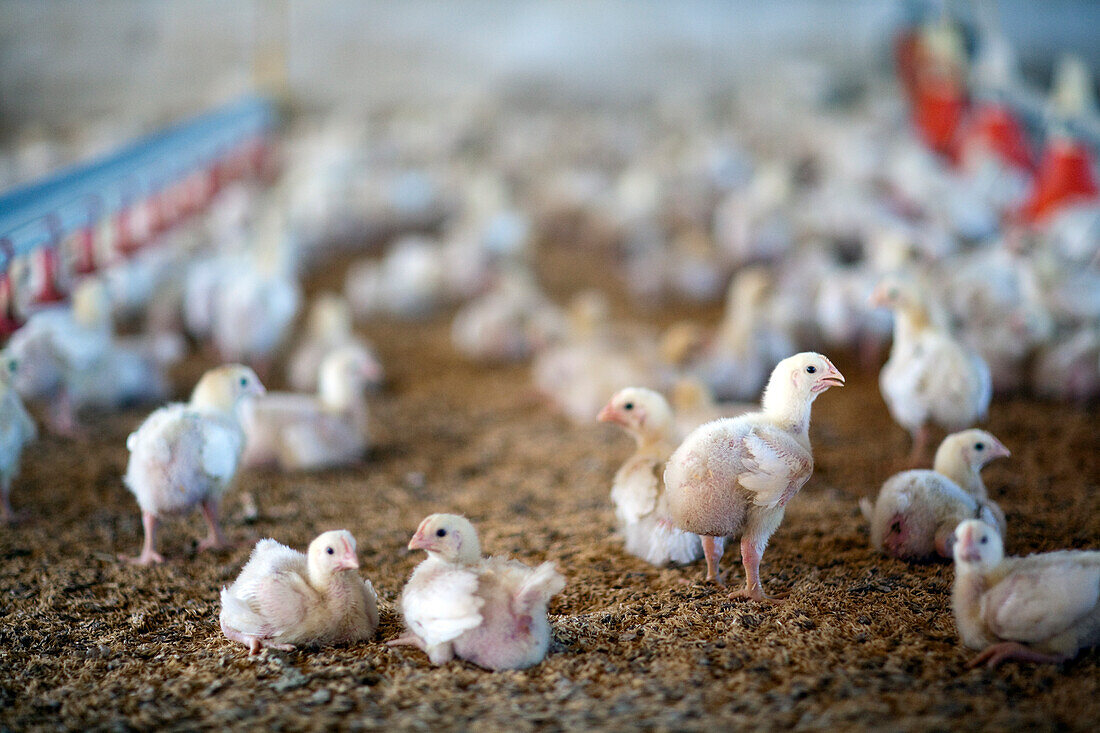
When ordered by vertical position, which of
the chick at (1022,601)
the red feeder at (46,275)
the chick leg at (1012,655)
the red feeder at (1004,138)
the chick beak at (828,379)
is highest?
the red feeder at (1004,138)

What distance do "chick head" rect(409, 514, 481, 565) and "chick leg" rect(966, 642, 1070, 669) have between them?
4.40 feet

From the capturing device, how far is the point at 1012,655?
88.4 inches

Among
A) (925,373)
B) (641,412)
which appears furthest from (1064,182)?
(641,412)

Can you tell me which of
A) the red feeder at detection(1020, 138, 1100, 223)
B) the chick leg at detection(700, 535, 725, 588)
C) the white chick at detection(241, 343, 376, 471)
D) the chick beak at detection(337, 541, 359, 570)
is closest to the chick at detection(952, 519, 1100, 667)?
the chick leg at detection(700, 535, 725, 588)

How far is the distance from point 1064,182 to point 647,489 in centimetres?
547

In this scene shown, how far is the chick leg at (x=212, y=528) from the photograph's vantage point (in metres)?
3.19

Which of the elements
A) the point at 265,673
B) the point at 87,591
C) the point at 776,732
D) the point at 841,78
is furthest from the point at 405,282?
the point at 841,78

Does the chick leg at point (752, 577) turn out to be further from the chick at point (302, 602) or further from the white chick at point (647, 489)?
the chick at point (302, 602)

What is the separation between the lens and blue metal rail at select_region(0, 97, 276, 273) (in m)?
4.11

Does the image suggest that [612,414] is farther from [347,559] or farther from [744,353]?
[744,353]

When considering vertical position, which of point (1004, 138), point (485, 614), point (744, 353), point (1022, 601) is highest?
point (1004, 138)

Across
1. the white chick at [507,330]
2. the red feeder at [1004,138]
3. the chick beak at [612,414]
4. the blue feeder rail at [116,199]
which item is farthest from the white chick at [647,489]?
the red feeder at [1004,138]

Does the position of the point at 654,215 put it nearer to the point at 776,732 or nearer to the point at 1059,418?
the point at 1059,418

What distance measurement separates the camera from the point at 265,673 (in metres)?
2.35
